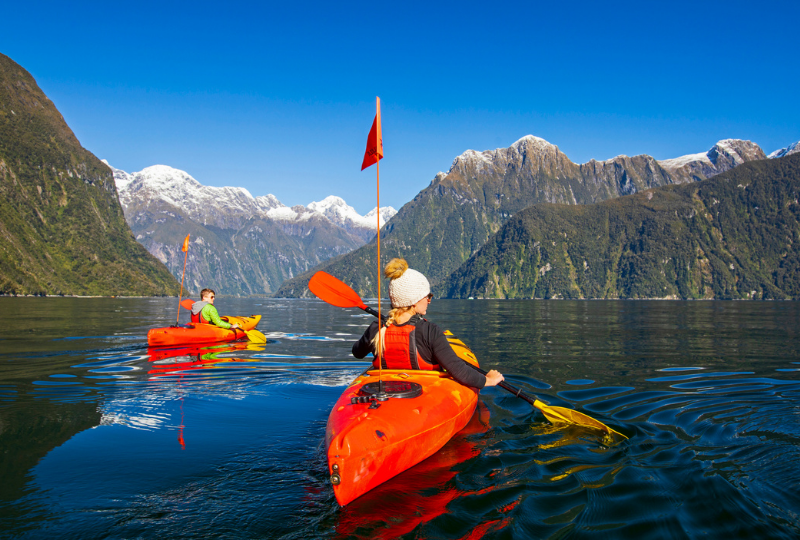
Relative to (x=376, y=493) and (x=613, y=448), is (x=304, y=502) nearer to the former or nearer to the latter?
(x=376, y=493)

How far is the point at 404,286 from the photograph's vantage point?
21.6ft

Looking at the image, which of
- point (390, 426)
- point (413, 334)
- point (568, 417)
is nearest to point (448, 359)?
point (413, 334)

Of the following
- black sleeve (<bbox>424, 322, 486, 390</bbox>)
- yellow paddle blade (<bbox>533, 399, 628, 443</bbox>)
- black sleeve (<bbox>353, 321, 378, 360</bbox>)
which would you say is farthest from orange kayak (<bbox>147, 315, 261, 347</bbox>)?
yellow paddle blade (<bbox>533, 399, 628, 443</bbox>)

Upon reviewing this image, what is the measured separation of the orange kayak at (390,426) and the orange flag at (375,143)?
3.14 meters

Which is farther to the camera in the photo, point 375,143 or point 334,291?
point 334,291

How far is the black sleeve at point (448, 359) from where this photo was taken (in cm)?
671

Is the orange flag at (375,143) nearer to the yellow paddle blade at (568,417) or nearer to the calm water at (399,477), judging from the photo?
the calm water at (399,477)

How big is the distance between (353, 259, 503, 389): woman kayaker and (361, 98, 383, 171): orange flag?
1498mm

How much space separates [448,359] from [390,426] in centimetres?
174

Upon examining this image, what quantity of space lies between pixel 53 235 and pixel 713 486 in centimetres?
22569

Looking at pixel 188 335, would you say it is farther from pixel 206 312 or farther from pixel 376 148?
pixel 376 148

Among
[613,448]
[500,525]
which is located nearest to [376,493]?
[500,525]

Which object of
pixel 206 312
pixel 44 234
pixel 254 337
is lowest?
pixel 254 337

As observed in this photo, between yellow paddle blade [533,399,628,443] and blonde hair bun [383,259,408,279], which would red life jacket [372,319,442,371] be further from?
yellow paddle blade [533,399,628,443]
